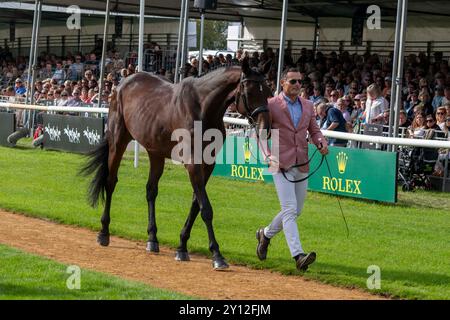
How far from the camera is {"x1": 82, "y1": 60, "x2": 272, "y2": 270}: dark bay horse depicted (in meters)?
8.84

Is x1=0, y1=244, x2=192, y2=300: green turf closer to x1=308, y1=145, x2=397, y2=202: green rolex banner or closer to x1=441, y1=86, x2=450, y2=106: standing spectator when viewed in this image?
x1=308, y1=145, x2=397, y2=202: green rolex banner

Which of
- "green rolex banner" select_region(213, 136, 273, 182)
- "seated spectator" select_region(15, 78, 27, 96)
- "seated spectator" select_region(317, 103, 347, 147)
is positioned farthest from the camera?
"seated spectator" select_region(15, 78, 27, 96)

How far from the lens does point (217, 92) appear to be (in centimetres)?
934

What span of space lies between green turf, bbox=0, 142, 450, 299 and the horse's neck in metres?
1.58

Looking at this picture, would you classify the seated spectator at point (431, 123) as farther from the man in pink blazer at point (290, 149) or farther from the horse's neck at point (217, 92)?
the man in pink blazer at point (290, 149)

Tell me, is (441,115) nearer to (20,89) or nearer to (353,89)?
(353,89)

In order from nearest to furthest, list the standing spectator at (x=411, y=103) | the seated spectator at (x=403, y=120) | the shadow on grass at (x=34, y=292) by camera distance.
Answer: the shadow on grass at (x=34, y=292) < the seated spectator at (x=403, y=120) < the standing spectator at (x=411, y=103)

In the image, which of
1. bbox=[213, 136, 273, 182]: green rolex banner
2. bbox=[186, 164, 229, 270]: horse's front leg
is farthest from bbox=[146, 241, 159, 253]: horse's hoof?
bbox=[213, 136, 273, 182]: green rolex banner

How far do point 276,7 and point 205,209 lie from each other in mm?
18319

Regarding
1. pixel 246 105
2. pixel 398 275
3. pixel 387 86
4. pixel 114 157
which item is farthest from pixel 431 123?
pixel 246 105

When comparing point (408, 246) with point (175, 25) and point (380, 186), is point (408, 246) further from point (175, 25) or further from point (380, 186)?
point (175, 25)

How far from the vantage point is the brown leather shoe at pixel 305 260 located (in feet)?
27.6

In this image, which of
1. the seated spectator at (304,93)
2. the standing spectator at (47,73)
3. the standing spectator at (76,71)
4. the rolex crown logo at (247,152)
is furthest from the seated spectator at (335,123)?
the standing spectator at (47,73)

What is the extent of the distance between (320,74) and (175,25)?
1477 cm
